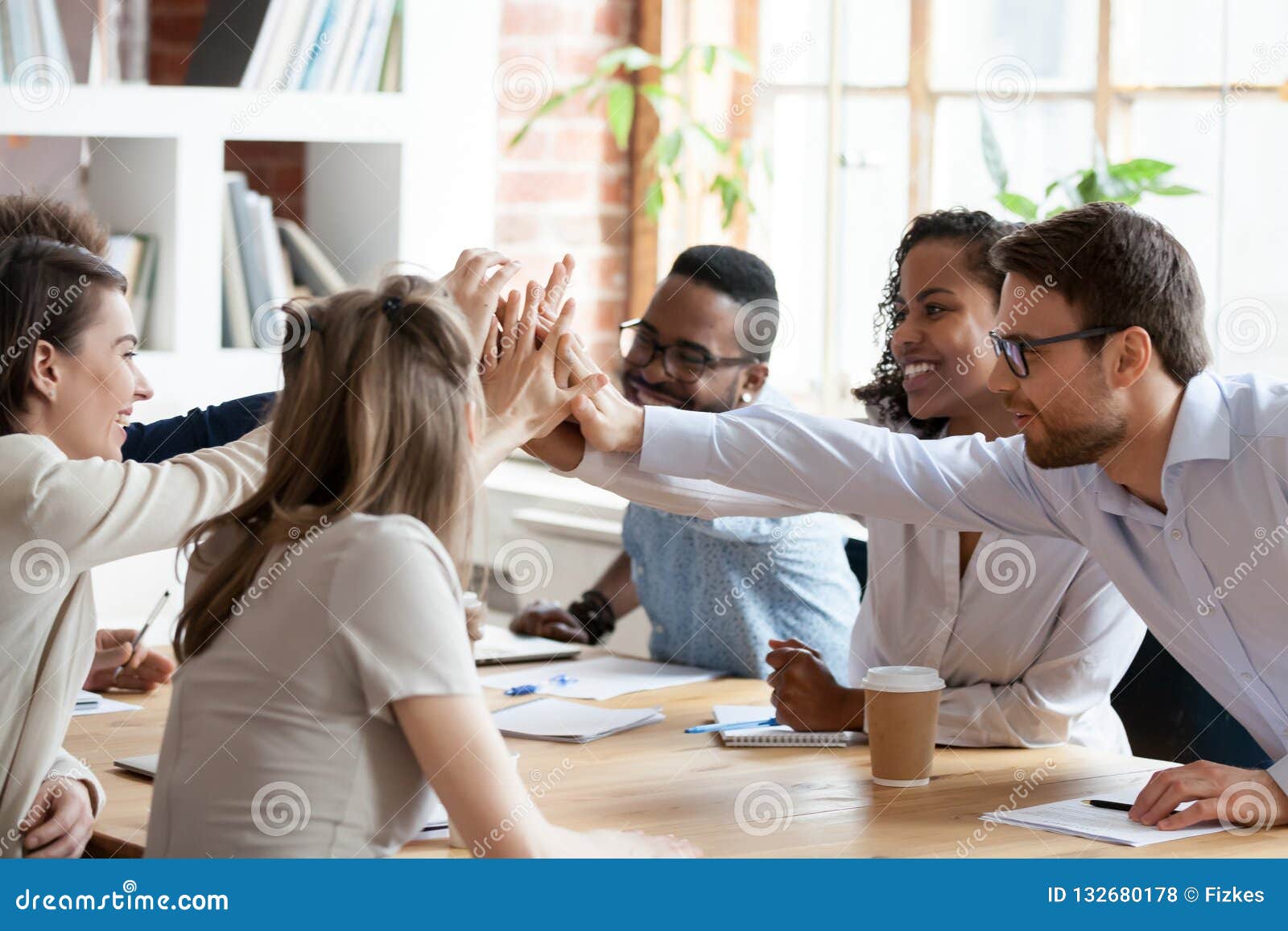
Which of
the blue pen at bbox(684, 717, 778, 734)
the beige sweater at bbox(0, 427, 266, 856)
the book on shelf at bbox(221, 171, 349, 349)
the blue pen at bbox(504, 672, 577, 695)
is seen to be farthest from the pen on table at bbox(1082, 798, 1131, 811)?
the book on shelf at bbox(221, 171, 349, 349)

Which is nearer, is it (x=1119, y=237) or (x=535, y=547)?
(x=1119, y=237)

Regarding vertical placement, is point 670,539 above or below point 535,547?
above

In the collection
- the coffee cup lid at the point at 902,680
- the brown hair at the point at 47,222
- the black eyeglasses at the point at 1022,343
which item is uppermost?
the brown hair at the point at 47,222

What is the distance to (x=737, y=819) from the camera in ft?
5.68

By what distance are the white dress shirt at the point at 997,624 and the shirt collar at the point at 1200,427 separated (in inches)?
11.4

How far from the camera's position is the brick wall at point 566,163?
13.0 ft

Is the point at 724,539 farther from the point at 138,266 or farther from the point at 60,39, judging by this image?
the point at 60,39

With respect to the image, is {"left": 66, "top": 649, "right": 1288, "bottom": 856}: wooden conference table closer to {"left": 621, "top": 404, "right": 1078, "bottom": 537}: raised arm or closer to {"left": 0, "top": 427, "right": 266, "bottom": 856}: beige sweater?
{"left": 0, "top": 427, "right": 266, "bottom": 856}: beige sweater

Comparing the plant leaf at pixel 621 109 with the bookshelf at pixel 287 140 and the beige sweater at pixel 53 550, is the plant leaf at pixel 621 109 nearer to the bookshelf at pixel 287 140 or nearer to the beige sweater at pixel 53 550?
the bookshelf at pixel 287 140

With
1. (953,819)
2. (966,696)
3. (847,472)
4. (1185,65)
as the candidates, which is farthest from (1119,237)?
(1185,65)

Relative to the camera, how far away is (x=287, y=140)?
3.37m

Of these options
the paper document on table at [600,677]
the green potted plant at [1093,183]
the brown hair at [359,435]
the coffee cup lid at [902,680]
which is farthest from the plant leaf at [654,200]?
the brown hair at [359,435]
